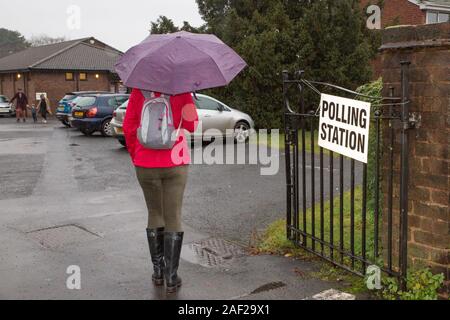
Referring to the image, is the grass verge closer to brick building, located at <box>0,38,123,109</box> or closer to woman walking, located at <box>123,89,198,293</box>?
woman walking, located at <box>123,89,198,293</box>

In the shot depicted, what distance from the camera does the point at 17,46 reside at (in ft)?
254

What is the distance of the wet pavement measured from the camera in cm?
447

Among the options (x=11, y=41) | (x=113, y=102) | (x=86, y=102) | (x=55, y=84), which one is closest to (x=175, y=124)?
(x=113, y=102)

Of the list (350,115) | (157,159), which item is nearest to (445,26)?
(350,115)

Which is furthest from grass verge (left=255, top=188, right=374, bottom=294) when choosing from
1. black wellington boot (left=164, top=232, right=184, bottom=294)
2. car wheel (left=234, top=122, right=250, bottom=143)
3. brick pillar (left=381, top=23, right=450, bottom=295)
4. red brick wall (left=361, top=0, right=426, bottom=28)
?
red brick wall (left=361, top=0, right=426, bottom=28)

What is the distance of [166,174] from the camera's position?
4.46 m

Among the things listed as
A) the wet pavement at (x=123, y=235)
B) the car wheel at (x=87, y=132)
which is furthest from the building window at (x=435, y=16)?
the wet pavement at (x=123, y=235)

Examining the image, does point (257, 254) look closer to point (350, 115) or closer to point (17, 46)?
point (350, 115)

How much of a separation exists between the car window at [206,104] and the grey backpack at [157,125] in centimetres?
1085

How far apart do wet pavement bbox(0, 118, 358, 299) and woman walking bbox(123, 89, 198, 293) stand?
0.22 meters

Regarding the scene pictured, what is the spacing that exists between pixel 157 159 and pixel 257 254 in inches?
62.8

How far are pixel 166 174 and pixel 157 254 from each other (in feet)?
2.40

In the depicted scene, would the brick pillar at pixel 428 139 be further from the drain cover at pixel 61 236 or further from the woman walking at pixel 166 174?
the drain cover at pixel 61 236

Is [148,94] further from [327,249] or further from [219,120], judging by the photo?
[219,120]
